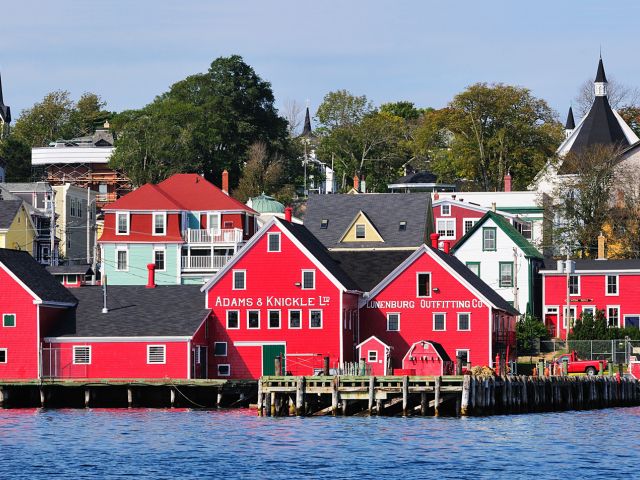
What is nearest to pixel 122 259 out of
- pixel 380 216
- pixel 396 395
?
pixel 380 216

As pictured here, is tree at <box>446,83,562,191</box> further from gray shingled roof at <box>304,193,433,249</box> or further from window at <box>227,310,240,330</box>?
window at <box>227,310,240,330</box>

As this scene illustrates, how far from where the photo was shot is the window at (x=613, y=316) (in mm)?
113500

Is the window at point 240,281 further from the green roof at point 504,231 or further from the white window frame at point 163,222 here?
the white window frame at point 163,222

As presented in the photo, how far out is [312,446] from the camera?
6438 cm

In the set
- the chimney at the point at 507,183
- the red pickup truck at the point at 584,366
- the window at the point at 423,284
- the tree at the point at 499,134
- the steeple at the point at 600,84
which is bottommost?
the red pickup truck at the point at 584,366

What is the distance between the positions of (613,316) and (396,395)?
42844 mm

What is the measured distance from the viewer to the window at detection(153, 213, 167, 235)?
12144cm

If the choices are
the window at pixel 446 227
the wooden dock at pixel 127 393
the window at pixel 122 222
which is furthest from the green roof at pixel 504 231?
the wooden dock at pixel 127 393

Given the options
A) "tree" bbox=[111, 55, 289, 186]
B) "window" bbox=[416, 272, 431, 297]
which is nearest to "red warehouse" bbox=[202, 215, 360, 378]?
"window" bbox=[416, 272, 431, 297]

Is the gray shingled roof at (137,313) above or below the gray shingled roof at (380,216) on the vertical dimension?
below

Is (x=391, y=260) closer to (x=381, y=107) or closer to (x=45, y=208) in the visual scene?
(x=45, y=208)

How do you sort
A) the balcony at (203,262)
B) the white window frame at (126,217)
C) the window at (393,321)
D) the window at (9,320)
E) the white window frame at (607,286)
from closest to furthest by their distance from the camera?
the window at (9,320) < the window at (393,321) < the white window frame at (607,286) < the balcony at (203,262) < the white window frame at (126,217)

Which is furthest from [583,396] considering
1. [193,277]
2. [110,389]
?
[193,277]

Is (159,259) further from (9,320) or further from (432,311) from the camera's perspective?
(432,311)
